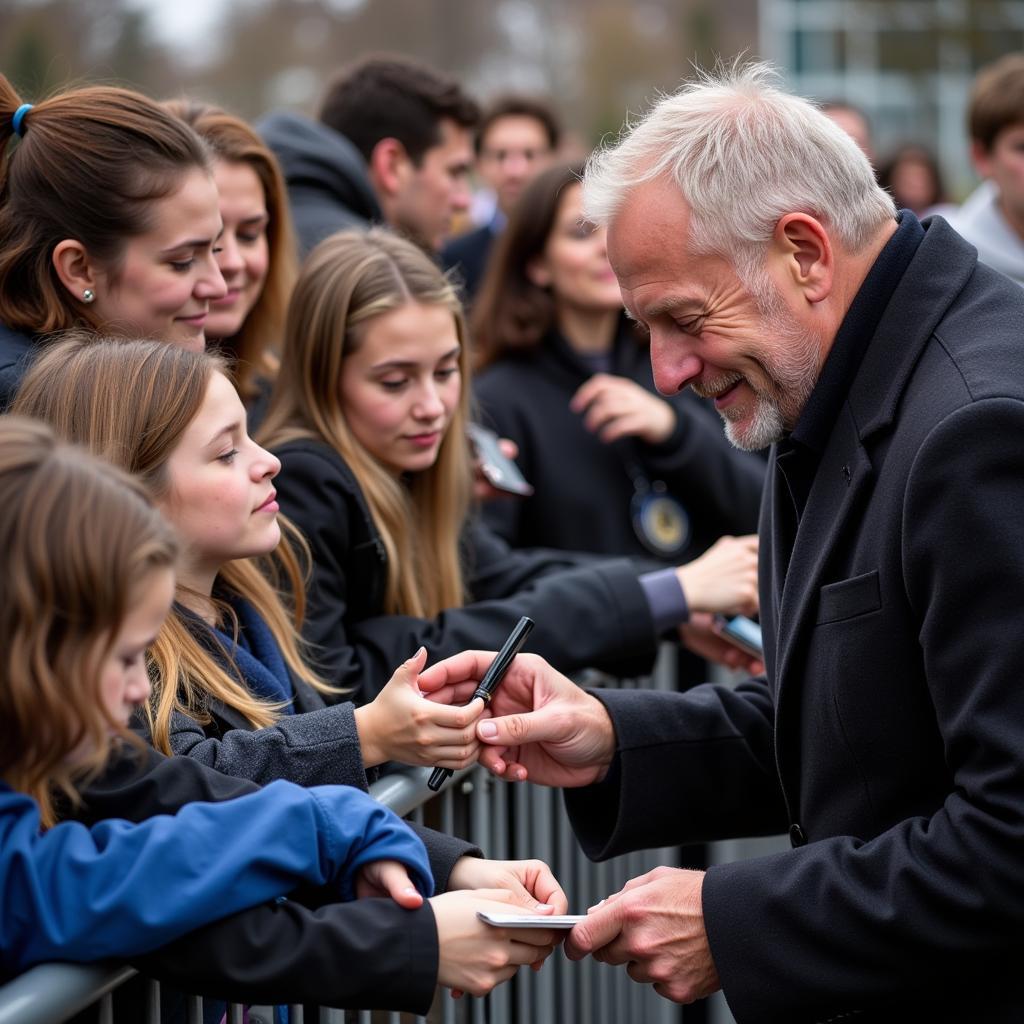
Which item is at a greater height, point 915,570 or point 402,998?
point 915,570

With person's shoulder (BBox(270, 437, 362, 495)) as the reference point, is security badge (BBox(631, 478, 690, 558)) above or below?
below

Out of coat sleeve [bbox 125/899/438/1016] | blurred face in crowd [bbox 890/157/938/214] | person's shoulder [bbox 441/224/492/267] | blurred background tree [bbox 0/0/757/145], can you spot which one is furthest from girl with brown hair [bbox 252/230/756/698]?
blurred background tree [bbox 0/0/757/145]

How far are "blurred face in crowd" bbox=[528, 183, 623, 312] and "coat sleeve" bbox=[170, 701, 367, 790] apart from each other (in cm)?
302

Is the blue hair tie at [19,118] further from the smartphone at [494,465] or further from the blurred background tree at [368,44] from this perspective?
the blurred background tree at [368,44]

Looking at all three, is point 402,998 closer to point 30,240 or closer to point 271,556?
point 271,556

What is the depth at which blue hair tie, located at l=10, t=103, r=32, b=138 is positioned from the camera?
3.28m

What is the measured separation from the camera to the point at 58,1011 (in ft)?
6.05

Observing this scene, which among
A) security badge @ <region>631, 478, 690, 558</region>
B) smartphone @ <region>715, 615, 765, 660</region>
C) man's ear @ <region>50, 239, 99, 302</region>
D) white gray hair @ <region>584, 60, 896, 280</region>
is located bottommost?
security badge @ <region>631, 478, 690, 558</region>

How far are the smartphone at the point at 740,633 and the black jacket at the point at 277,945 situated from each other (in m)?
1.89

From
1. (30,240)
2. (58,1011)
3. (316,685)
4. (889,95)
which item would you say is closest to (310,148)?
(30,240)

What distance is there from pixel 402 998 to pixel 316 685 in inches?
37.7

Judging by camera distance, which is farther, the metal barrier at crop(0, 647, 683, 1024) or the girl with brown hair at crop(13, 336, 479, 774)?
the girl with brown hair at crop(13, 336, 479, 774)

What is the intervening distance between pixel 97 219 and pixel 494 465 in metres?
1.43

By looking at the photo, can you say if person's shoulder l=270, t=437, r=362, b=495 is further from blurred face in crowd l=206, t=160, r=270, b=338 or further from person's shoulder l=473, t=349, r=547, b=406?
person's shoulder l=473, t=349, r=547, b=406
